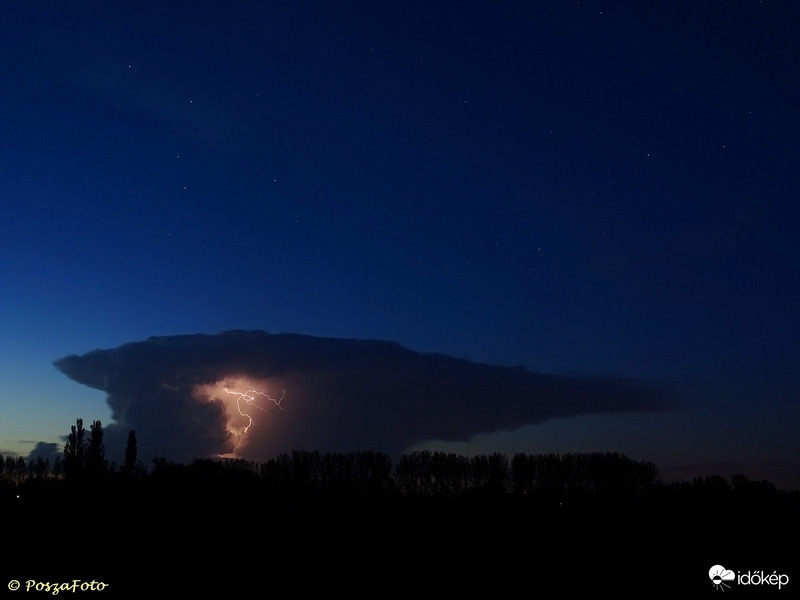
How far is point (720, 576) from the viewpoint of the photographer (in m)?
23.2

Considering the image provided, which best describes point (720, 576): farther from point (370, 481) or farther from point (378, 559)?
point (370, 481)

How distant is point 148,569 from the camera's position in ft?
80.0

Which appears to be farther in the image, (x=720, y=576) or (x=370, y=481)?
(x=370, y=481)

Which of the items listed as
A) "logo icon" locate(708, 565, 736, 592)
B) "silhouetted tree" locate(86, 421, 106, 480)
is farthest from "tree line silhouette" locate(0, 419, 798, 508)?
"logo icon" locate(708, 565, 736, 592)

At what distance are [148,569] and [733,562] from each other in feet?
71.7

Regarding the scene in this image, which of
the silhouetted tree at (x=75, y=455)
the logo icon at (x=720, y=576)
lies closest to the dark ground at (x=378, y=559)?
the logo icon at (x=720, y=576)

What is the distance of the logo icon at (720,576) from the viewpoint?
72.3ft

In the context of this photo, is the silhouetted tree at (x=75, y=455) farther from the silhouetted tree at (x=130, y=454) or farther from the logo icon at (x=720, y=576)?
the logo icon at (x=720, y=576)

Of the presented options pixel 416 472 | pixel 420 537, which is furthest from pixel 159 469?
pixel 420 537

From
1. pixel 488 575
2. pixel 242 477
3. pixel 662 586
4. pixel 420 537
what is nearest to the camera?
pixel 662 586

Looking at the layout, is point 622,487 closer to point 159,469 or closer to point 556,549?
point 159,469

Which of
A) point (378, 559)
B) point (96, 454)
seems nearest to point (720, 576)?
point (378, 559)

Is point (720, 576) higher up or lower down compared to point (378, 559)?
higher up

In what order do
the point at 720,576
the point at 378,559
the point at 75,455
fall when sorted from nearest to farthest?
the point at 720,576
the point at 378,559
the point at 75,455
